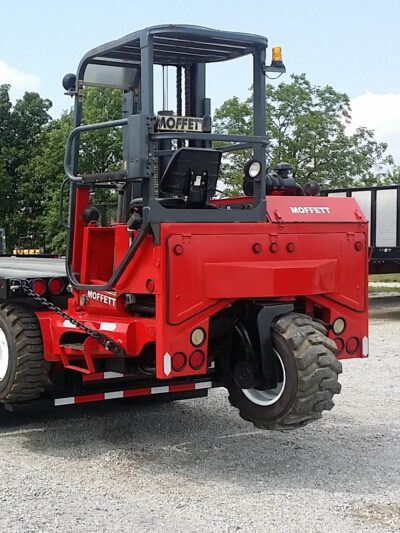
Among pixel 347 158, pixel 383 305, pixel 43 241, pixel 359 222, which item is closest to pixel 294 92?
pixel 347 158

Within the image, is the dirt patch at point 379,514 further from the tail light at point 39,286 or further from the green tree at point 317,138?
→ the green tree at point 317,138

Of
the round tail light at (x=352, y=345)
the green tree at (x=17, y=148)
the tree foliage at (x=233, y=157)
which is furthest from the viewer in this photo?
the green tree at (x=17, y=148)

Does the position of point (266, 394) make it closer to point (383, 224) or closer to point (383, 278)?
point (383, 224)

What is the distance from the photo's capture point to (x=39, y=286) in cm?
669

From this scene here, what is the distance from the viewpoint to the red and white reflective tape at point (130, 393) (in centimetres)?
662

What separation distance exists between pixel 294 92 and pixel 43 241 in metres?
12.2

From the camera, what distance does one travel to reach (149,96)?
5.68 meters

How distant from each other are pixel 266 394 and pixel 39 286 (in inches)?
80.4

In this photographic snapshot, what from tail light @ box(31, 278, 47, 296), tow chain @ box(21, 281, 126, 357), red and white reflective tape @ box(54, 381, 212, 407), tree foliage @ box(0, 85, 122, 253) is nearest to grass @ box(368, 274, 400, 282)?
tree foliage @ box(0, 85, 122, 253)

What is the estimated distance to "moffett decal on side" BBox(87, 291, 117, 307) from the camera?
609cm

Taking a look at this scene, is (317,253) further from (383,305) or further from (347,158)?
(347,158)

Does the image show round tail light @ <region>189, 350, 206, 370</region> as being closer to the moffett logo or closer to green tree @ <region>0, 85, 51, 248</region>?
the moffett logo

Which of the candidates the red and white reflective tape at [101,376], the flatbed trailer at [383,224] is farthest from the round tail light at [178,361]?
the flatbed trailer at [383,224]

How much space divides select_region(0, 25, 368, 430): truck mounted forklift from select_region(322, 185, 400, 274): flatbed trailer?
36.8 feet
